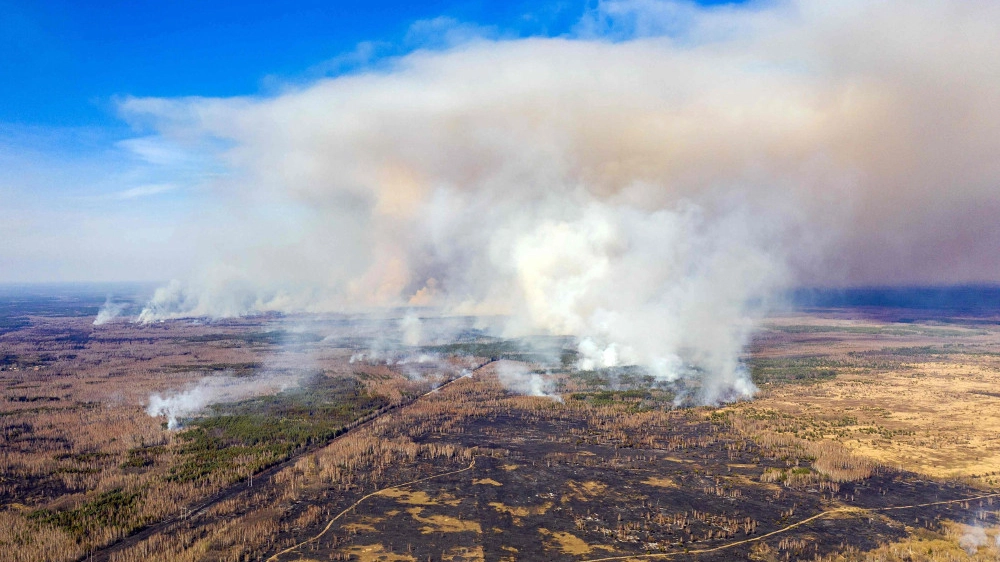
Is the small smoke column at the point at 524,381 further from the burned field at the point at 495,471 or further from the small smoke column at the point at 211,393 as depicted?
the small smoke column at the point at 211,393

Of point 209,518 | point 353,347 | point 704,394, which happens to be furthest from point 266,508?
point 353,347

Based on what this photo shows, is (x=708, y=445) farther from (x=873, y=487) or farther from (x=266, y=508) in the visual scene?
(x=266, y=508)

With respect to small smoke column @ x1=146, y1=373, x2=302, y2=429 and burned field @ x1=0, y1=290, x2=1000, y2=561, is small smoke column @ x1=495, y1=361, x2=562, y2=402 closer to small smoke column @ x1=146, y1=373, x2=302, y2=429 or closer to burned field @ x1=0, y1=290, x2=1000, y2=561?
burned field @ x1=0, y1=290, x2=1000, y2=561

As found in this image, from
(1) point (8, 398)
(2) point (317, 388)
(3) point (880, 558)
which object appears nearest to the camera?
(3) point (880, 558)

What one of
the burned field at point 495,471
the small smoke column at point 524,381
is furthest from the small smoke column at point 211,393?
the small smoke column at point 524,381

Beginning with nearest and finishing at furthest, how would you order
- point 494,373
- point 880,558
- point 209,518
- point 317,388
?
point 880,558, point 209,518, point 317,388, point 494,373

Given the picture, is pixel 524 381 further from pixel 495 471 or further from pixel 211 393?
pixel 211 393
